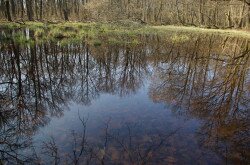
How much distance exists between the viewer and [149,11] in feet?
204

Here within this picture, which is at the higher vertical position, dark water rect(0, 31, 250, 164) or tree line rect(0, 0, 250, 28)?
tree line rect(0, 0, 250, 28)

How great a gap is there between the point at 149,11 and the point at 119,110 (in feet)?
188

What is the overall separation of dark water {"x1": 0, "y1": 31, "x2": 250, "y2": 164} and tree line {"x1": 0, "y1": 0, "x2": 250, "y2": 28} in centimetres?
3573

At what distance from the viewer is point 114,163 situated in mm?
5066

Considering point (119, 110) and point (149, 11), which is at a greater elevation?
point (149, 11)

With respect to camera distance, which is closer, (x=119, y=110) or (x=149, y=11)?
(x=119, y=110)

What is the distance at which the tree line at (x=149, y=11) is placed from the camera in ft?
161

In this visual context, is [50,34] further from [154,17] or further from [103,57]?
[154,17]

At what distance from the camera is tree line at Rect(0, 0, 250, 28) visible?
49.2m

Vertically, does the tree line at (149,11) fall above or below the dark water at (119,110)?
above

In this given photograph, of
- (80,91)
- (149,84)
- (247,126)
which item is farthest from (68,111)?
(247,126)

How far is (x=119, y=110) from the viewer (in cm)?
796

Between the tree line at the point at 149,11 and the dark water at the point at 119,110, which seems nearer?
the dark water at the point at 119,110

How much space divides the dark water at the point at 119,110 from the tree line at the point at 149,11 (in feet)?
117
